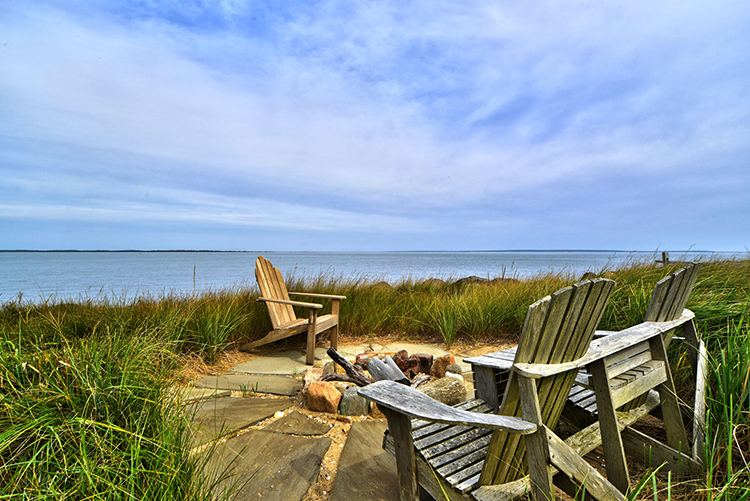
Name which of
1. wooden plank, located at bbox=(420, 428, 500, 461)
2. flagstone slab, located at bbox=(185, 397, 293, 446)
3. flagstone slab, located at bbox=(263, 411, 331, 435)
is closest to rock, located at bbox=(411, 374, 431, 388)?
flagstone slab, located at bbox=(263, 411, 331, 435)

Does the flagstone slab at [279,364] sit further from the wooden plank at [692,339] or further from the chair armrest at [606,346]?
the wooden plank at [692,339]

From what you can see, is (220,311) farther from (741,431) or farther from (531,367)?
(741,431)

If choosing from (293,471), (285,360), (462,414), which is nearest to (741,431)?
(462,414)

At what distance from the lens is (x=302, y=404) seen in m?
2.43

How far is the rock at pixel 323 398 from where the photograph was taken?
7.49 feet

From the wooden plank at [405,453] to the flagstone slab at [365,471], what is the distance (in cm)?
33

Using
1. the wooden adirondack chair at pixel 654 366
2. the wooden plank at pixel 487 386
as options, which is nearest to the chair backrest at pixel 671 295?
the wooden adirondack chair at pixel 654 366

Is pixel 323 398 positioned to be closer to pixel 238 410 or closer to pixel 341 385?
pixel 341 385

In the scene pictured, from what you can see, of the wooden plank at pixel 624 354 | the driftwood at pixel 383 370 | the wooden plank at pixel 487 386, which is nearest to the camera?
the wooden plank at pixel 624 354

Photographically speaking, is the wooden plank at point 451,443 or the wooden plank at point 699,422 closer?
the wooden plank at point 451,443

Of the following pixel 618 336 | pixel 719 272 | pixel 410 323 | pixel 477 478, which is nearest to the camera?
pixel 477 478

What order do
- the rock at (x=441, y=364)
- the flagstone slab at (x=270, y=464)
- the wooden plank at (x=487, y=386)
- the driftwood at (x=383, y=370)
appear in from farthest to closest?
the rock at (x=441, y=364)
the driftwood at (x=383, y=370)
the wooden plank at (x=487, y=386)
the flagstone slab at (x=270, y=464)

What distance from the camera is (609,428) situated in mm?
1302

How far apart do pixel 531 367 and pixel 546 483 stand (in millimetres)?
308
